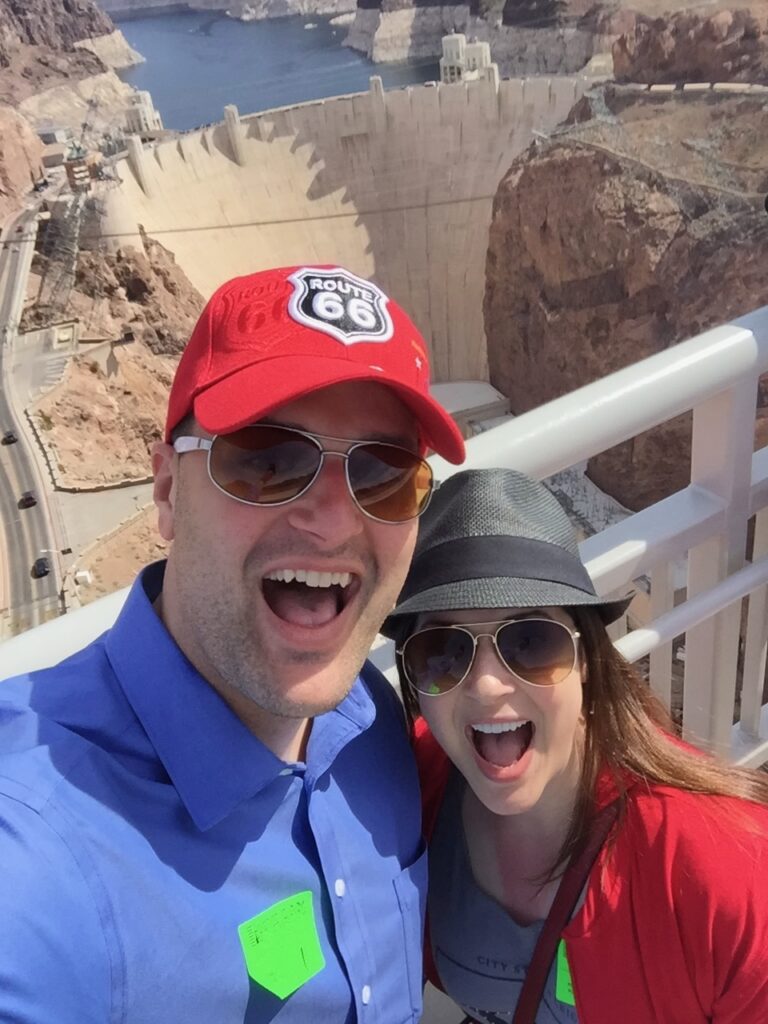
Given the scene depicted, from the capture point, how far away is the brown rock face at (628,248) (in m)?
9.11

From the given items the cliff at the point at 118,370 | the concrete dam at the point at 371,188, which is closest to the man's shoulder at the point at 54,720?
the cliff at the point at 118,370

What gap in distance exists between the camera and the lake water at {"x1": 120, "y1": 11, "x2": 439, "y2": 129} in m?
24.7

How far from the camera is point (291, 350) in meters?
0.54

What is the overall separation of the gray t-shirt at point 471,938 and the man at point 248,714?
0.18 ft

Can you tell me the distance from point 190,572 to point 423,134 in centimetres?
1489

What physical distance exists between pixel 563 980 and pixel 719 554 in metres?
0.55

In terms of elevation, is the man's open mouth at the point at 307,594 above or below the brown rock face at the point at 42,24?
below

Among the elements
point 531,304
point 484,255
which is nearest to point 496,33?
point 484,255

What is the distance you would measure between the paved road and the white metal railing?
5.69 metres

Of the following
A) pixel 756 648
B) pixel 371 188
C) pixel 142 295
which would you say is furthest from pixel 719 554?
pixel 371 188

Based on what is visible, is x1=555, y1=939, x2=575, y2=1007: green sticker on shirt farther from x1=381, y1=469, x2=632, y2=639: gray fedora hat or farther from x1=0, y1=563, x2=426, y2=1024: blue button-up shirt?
x1=381, y1=469, x2=632, y2=639: gray fedora hat

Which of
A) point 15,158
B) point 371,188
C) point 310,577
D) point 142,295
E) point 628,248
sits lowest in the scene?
point 142,295

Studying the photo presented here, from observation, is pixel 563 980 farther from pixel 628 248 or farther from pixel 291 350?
pixel 628 248

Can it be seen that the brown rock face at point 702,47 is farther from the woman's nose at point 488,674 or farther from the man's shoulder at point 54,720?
the man's shoulder at point 54,720
